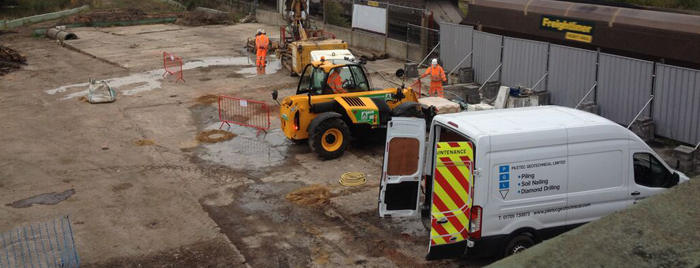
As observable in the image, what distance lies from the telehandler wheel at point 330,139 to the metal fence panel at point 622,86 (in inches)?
260

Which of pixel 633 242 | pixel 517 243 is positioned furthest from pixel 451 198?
pixel 633 242

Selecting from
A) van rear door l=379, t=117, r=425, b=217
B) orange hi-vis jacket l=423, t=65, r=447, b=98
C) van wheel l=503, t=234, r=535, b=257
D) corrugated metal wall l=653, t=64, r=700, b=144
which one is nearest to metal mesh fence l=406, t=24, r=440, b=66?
orange hi-vis jacket l=423, t=65, r=447, b=98

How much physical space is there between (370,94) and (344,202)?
12.0ft

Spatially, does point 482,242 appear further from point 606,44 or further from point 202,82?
point 202,82

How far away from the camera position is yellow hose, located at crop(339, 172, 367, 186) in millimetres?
13664

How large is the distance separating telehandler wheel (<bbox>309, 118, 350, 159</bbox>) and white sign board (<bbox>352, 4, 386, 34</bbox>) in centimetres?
1352

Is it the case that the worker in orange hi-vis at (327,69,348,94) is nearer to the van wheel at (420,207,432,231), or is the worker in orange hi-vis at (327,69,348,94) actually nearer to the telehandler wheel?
the telehandler wheel

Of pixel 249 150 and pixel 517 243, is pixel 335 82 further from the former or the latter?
pixel 517 243

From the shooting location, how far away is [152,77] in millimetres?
24781

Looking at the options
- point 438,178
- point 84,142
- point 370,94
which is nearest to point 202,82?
point 84,142

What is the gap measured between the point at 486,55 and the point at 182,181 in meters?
10.9

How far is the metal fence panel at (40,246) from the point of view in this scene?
10.5 metres

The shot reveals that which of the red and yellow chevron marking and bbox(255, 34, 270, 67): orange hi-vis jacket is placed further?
bbox(255, 34, 270, 67): orange hi-vis jacket

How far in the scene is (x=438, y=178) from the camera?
942 cm
